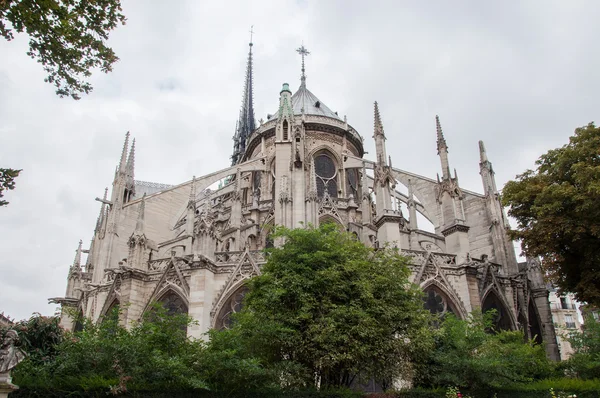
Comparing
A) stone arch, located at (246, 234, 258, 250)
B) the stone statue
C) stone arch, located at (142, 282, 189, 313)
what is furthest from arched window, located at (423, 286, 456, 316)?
the stone statue

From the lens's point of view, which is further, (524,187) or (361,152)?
(361,152)

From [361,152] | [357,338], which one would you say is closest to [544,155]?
[357,338]

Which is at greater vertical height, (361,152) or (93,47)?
(361,152)

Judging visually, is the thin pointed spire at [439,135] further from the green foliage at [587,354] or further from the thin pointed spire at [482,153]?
the green foliage at [587,354]

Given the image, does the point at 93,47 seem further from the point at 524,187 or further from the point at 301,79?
the point at 301,79

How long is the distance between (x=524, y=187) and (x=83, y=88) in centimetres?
1710

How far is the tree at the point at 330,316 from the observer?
46.3 feet

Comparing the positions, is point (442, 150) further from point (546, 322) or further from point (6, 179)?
point (6, 179)

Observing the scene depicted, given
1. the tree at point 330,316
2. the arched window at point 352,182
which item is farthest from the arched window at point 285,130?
the tree at point 330,316

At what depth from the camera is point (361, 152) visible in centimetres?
3684

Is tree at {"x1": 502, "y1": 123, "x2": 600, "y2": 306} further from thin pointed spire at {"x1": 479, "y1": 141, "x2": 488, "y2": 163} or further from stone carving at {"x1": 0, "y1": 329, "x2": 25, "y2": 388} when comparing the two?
stone carving at {"x1": 0, "y1": 329, "x2": 25, "y2": 388}

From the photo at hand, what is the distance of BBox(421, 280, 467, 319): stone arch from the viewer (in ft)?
69.0

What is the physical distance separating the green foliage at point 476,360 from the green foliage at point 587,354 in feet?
3.47

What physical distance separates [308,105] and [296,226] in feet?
61.2
